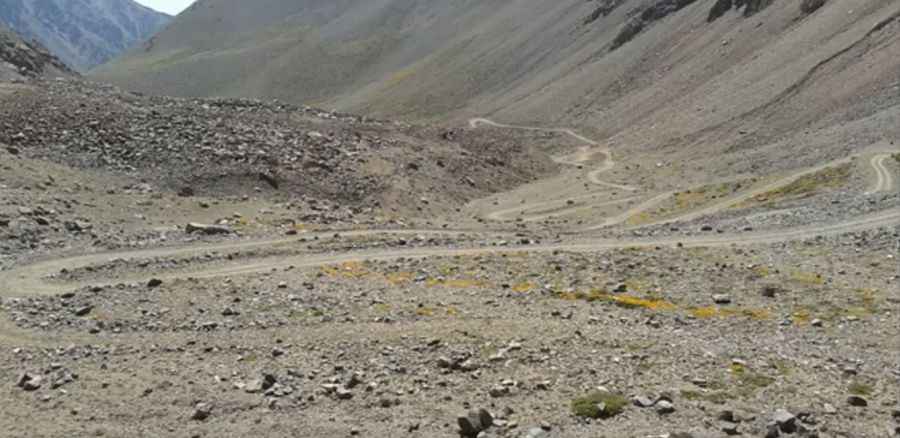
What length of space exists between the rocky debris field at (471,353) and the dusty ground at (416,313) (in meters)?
0.07

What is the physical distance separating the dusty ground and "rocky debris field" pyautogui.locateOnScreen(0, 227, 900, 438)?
75mm

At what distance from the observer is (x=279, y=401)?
16.0m

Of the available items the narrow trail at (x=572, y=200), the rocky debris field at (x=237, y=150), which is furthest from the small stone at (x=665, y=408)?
the narrow trail at (x=572, y=200)

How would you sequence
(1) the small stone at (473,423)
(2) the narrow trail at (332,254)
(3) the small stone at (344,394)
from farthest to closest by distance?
(2) the narrow trail at (332,254) → (3) the small stone at (344,394) → (1) the small stone at (473,423)

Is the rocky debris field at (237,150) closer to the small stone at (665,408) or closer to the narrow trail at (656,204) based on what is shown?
the narrow trail at (656,204)

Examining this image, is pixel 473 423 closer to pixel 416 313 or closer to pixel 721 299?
pixel 416 313

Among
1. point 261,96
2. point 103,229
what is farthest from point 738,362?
point 261,96

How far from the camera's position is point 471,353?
18.1 meters

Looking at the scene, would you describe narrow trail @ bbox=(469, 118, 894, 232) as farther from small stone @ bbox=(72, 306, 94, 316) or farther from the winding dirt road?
small stone @ bbox=(72, 306, 94, 316)

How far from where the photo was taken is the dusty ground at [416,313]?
15609 millimetres

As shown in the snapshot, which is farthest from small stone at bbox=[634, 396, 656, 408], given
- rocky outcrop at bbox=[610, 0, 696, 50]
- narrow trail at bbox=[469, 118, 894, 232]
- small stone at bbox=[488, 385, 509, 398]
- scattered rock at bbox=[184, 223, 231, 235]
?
rocky outcrop at bbox=[610, 0, 696, 50]

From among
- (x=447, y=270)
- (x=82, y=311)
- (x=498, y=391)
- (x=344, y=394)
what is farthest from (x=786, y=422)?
(x=82, y=311)

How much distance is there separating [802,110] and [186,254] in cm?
5441

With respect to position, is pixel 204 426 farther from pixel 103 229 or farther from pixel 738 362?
pixel 103 229
